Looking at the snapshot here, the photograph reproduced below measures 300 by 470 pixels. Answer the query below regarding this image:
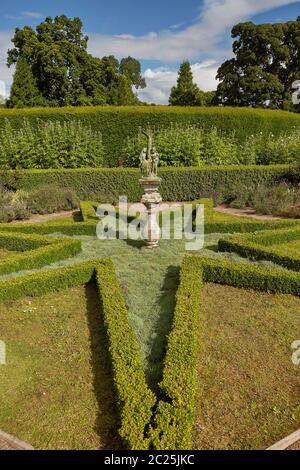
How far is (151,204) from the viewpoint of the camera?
735 centimetres

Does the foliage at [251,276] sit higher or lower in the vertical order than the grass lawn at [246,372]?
higher

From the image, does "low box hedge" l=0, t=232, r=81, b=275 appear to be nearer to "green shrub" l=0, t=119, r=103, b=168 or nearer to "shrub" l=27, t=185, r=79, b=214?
"shrub" l=27, t=185, r=79, b=214

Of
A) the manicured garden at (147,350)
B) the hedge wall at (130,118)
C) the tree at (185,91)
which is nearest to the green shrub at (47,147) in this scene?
the hedge wall at (130,118)

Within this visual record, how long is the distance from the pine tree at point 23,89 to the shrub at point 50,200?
16.7 metres

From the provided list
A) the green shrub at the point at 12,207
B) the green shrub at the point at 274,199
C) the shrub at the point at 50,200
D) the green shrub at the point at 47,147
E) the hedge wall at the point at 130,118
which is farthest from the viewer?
the hedge wall at the point at 130,118

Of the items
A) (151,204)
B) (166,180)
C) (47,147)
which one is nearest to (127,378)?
(151,204)

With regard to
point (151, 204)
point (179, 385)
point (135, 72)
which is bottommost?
point (179, 385)

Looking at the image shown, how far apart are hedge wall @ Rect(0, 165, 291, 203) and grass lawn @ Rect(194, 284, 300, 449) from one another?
8.16 m

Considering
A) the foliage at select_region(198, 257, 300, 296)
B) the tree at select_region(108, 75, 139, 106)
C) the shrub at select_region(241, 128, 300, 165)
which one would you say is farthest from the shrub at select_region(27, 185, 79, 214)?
the tree at select_region(108, 75, 139, 106)

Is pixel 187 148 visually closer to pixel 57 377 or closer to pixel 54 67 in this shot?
pixel 57 377

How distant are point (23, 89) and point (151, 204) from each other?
76.9 ft

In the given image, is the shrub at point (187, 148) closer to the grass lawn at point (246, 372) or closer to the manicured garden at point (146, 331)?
the manicured garden at point (146, 331)

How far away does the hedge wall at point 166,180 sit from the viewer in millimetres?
12805
